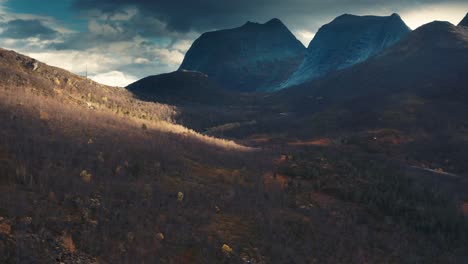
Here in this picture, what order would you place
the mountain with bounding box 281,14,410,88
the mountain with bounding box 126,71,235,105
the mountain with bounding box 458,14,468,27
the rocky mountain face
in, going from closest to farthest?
the rocky mountain face, the mountain with bounding box 126,71,235,105, the mountain with bounding box 458,14,468,27, the mountain with bounding box 281,14,410,88

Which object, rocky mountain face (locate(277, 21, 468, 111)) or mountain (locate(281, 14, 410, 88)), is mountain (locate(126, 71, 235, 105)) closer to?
rocky mountain face (locate(277, 21, 468, 111))

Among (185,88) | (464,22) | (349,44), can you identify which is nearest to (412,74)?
(464,22)

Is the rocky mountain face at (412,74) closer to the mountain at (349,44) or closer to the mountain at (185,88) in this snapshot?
the mountain at (185,88)

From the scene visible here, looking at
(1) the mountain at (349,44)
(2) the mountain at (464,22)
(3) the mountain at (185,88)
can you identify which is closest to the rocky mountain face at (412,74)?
(2) the mountain at (464,22)

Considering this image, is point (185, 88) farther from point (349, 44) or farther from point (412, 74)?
point (349, 44)

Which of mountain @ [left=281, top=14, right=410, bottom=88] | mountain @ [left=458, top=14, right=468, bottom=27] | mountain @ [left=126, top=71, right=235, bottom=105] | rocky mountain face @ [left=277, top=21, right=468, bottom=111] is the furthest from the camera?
mountain @ [left=281, top=14, right=410, bottom=88]

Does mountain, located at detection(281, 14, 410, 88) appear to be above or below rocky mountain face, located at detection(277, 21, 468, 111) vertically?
above

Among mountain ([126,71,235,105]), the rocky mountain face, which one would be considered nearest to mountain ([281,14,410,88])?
the rocky mountain face
